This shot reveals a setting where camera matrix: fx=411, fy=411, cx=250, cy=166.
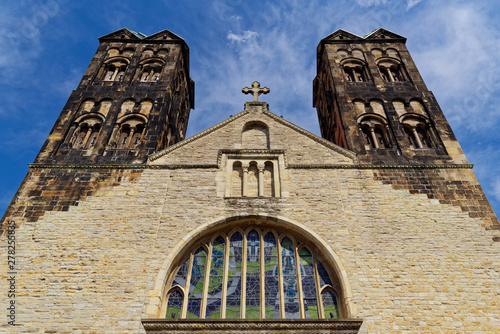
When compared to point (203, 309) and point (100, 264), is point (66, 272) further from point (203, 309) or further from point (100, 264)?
point (203, 309)

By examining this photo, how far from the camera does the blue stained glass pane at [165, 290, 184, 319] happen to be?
8.67 meters

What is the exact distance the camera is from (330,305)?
347 inches

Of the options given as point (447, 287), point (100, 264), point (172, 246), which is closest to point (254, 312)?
point (172, 246)

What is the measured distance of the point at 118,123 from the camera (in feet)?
45.2

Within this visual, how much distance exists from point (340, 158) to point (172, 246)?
18.1ft

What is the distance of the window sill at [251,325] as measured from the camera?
312 inches

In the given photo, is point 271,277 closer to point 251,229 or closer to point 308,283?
point 308,283

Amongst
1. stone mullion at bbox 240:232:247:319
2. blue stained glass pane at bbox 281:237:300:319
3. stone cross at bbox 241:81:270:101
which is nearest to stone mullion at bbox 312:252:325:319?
blue stained glass pane at bbox 281:237:300:319

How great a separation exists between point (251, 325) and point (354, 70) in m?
12.3

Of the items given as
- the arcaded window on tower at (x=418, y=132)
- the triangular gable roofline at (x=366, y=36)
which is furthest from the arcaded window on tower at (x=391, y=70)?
the arcaded window on tower at (x=418, y=132)

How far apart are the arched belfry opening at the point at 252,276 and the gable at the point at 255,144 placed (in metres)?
2.51

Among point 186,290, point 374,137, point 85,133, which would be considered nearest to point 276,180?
point 186,290

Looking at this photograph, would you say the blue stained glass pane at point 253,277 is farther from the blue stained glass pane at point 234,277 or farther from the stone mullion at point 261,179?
the stone mullion at point 261,179

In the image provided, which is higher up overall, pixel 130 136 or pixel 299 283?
pixel 130 136
